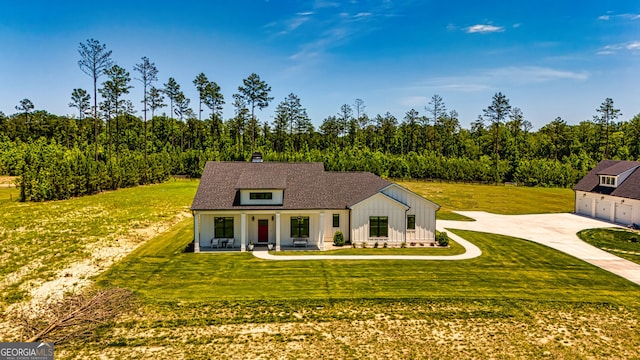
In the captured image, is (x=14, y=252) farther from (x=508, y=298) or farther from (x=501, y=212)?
(x=501, y=212)

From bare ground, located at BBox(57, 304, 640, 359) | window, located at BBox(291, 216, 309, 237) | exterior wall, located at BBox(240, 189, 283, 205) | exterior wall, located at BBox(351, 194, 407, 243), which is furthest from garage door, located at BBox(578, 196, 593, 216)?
exterior wall, located at BBox(240, 189, 283, 205)

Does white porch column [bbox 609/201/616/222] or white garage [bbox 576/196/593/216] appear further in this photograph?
white garage [bbox 576/196/593/216]

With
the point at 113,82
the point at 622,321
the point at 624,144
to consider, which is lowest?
the point at 622,321

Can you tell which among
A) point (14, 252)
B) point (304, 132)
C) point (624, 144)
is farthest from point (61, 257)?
point (624, 144)

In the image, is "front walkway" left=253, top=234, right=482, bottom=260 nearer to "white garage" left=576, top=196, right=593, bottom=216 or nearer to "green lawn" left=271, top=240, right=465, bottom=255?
"green lawn" left=271, top=240, right=465, bottom=255

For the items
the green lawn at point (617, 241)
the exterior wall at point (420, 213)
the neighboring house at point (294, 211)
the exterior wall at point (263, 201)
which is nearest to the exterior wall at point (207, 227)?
the neighboring house at point (294, 211)

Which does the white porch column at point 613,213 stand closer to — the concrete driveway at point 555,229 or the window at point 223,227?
the concrete driveway at point 555,229

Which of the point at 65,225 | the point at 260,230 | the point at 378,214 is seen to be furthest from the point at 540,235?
the point at 65,225
